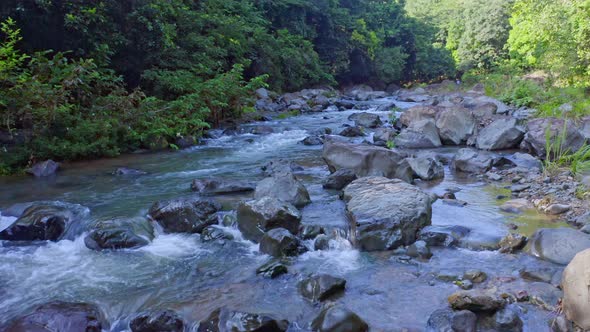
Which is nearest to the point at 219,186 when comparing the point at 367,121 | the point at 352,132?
the point at 352,132

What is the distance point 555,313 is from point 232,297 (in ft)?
9.26

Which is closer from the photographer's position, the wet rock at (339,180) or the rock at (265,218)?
the rock at (265,218)

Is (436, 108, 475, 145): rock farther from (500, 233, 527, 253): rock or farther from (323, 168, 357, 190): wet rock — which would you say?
(500, 233, 527, 253): rock

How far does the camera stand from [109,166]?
10148 mm

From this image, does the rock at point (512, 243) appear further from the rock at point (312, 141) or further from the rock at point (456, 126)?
the rock at point (312, 141)

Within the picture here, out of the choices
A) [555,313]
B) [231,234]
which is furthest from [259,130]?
Answer: [555,313]

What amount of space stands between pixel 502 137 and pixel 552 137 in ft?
4.29

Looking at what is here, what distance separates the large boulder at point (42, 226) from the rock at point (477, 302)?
187 inches

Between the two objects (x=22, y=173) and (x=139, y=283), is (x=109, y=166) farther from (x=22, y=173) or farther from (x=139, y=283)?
(x=139, y=283)

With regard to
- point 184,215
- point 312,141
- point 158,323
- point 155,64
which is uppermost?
point 155,64

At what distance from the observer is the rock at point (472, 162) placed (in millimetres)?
8968

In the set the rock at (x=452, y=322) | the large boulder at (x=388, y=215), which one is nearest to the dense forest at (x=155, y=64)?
the large boulder at (x=388, y=215)

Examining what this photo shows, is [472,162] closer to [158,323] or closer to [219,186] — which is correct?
[219,186]

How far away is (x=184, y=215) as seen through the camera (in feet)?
20.7
